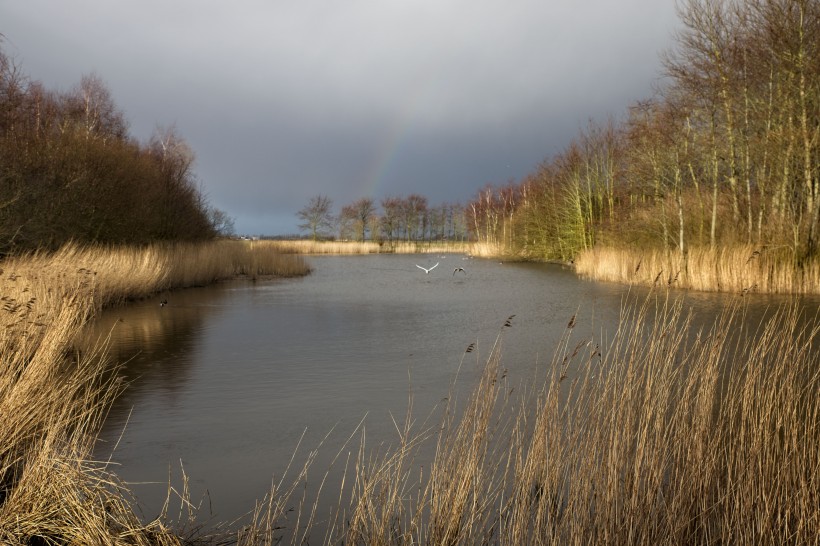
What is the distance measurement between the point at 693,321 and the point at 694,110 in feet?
25.6

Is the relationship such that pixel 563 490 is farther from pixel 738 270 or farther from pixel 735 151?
pixel 735 151

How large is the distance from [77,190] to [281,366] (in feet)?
33.4

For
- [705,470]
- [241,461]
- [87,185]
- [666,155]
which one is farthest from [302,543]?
[666,155]

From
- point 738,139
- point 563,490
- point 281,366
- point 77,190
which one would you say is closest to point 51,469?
point 563,490

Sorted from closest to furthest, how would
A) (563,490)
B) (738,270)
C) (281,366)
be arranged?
(563,490)
(281,366)
(738,270)

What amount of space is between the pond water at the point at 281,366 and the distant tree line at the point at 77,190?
2.41 meters

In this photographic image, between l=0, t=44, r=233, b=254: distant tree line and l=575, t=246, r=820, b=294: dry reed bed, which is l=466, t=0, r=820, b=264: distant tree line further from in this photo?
l=0, t=44, r=233, b=254: distant tree line

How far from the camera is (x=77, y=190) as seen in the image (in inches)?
622

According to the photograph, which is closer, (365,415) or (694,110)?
(365,415)

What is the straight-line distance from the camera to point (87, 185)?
16328 millimetres

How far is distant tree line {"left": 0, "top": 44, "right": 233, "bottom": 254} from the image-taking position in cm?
1295

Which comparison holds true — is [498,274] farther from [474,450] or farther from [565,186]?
[474,450]

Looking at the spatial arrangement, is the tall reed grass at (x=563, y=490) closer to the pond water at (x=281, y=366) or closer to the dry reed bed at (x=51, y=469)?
the dry reed bed at (x=51, y=469)

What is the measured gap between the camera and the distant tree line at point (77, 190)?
1295 cm
